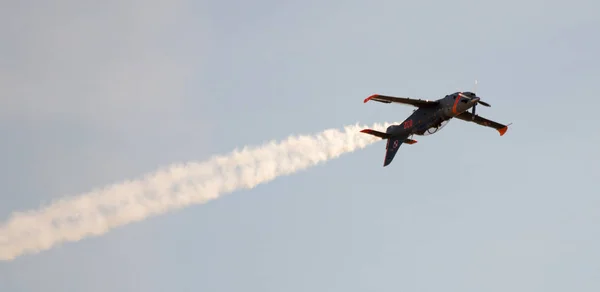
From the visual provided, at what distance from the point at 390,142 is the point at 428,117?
6.49 metres

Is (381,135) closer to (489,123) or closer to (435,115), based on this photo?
(435,115)

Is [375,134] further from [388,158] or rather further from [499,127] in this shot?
[499,127]

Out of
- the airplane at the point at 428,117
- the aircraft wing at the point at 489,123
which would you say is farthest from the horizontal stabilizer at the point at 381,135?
the aircraft wing at the point at 489,123

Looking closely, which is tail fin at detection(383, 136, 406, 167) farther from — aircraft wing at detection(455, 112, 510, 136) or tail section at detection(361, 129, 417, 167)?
aircraft wing at detection(455, 112, 510, 136)

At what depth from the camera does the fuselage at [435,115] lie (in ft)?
373

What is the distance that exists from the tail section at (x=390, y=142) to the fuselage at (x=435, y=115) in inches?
22.8

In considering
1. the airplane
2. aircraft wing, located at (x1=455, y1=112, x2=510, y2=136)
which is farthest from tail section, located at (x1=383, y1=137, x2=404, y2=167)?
aircraft wing, located at (x1=455, y1=112, x2=510, y2=136)

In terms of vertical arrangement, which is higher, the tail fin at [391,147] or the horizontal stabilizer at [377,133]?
the horizontal stabilizer at [377,133]

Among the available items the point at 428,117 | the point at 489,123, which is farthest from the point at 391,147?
the point at 489,123

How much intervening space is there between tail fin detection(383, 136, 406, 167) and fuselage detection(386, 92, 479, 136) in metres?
0.72

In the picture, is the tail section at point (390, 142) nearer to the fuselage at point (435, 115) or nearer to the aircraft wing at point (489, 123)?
the fuselage at point (435, 115)

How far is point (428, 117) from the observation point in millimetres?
117125

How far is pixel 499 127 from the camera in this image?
123812 mm

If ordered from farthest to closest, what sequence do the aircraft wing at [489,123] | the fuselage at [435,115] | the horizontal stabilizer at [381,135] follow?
the aircraft wing at [489,123] → the horizontal stabilizer at [381,135] → the fuselage at [435,115]
